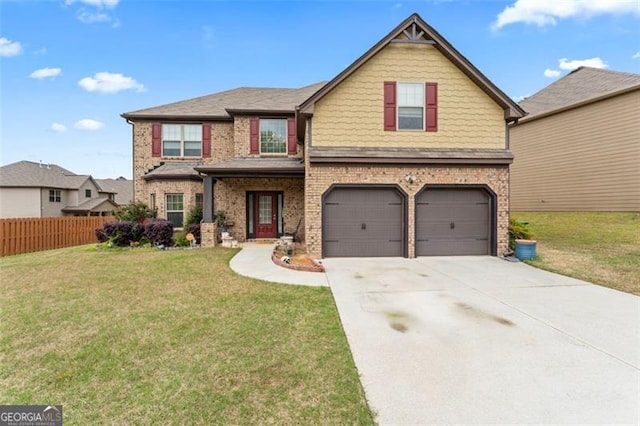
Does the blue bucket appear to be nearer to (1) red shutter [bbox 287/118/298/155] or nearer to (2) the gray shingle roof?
(1) red shutter [bbox 287/118/298/155]

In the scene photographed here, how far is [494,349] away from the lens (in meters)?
3.75

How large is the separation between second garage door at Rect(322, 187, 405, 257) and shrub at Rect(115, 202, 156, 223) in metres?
9.77

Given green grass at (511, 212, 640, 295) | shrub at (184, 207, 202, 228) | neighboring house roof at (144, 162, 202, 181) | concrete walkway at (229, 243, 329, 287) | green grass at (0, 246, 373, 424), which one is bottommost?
green grass at (0, 246, 373, 424)


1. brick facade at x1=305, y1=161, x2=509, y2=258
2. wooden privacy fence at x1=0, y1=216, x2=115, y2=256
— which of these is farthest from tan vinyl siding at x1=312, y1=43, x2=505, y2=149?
wooden privacy fence at x1=0, y1=216, x2=115, y2=256

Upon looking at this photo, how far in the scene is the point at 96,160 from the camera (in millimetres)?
56531

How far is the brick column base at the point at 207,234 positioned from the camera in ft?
39.6

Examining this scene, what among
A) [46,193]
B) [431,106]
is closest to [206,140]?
[431,106]

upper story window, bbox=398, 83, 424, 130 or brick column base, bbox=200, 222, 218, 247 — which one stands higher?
upper story window, bbox=398, 83, 424, 130

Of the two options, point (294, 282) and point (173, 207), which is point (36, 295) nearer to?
point (294, 282)

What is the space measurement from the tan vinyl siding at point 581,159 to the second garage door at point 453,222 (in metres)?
10.4

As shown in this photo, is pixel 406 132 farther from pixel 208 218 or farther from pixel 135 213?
pixel 135 213

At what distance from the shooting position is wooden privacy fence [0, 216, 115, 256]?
40.4 ft

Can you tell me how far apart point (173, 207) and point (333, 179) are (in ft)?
30.2

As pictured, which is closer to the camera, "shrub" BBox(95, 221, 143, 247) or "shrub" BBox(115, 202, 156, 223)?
"shrub" BBox(95, 221, 143, 247)
